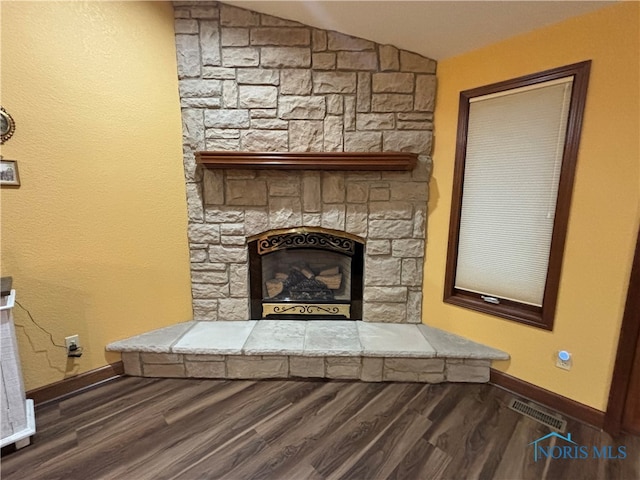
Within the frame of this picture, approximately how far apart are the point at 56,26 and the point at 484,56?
2403 mm

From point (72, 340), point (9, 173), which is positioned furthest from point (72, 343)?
point (9, 173)

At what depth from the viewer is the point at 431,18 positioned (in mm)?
1558

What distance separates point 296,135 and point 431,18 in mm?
994

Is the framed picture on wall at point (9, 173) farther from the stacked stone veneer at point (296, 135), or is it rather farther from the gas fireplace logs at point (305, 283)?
the gas fireplace logs at point (305, 283)

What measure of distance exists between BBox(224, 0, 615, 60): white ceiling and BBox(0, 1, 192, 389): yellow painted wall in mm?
778

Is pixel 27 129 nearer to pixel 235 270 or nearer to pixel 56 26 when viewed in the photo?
pixel 56 26

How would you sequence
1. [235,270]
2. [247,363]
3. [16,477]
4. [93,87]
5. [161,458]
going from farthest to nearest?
[235,270] → [247,363] → [93,87] → [161,458] → [16,477]

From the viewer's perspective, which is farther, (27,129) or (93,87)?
(93,87)

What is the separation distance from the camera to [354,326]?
2148 mm

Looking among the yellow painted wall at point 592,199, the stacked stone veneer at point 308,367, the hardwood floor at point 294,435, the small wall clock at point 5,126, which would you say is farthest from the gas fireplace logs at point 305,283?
the small wall clock at point 5,126

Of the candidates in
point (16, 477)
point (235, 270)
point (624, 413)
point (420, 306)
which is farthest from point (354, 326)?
point (16, 477)

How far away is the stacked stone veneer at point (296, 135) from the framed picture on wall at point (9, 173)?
84 cm

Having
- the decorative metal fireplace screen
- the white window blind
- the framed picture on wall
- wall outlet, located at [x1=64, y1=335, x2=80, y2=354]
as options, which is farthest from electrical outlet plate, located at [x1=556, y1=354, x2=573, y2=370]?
the framed picture on wall

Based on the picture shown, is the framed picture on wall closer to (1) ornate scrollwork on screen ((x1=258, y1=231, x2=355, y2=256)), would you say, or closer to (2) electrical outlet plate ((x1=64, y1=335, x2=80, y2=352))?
(2) electrical outlet plate ((x1=64, y1=335, x2=80, y2=352))
